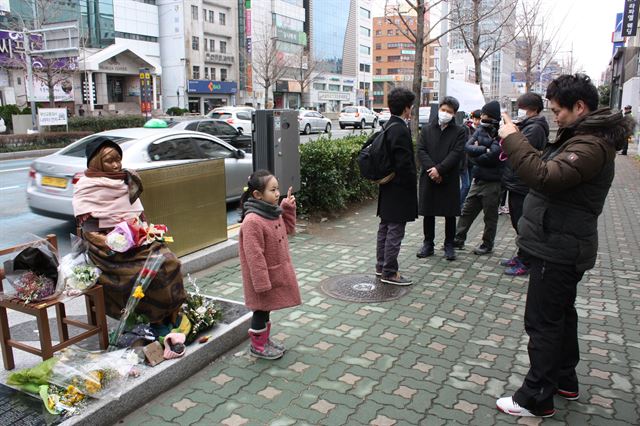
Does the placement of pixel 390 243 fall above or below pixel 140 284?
below

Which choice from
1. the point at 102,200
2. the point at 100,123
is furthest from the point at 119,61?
the point at 102,200

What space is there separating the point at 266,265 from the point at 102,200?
130 cm

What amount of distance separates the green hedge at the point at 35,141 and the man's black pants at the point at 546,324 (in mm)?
20498

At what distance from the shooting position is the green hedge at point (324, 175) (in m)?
8.51

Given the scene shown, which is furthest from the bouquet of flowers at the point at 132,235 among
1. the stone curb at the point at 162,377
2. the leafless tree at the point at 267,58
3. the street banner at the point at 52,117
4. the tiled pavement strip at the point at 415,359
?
the leafless tree at the point at 267,58

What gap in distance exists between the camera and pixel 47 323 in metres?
3.19

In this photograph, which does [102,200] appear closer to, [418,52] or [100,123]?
[418,52]

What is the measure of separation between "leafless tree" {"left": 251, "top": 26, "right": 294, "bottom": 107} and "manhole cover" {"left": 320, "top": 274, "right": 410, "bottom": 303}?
163 ft

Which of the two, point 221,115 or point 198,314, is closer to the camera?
point 198,314

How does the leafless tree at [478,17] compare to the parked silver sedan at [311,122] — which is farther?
the parked silver sedan at [311,122]

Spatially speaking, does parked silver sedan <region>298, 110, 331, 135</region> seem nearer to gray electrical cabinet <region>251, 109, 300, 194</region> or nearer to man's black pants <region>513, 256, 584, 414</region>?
gray electrical cabinet <region>251, 109, 300, 194</region>

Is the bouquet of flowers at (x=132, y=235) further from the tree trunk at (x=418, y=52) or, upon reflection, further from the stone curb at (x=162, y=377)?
the tree trunk at (x=418, y=52)

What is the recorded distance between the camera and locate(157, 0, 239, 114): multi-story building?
180 feet

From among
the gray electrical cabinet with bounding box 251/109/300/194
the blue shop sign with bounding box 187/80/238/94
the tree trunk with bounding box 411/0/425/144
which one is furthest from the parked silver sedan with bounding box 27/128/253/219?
the blue shop sign with bounding box 187/80/238/94
